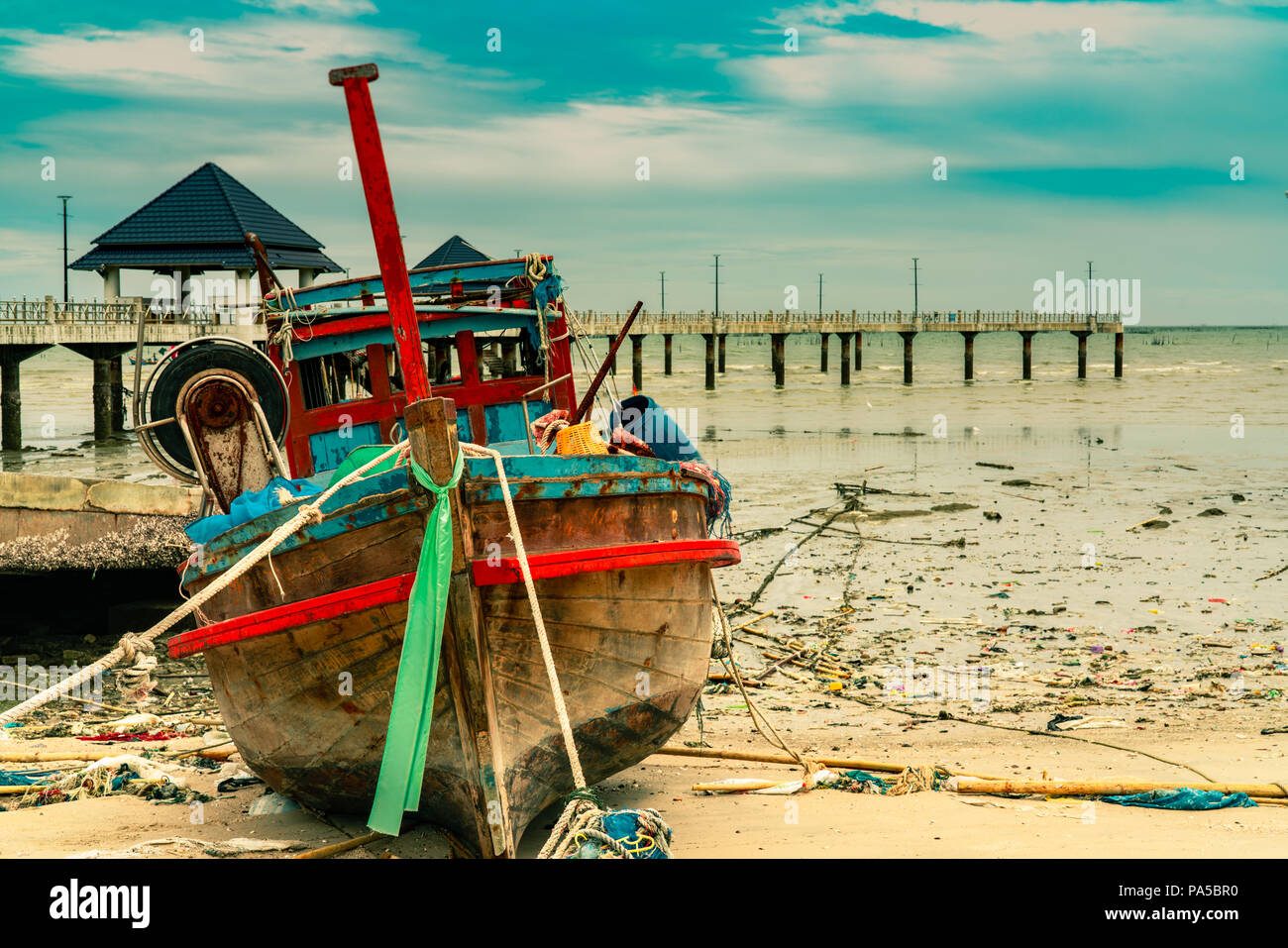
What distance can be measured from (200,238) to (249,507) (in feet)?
104

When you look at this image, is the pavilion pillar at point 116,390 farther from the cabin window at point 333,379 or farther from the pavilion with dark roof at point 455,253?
the cabin window at point 333,379

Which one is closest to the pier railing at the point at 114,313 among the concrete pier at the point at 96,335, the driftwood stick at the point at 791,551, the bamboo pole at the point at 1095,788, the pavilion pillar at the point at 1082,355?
the concrete pier at the point at 96,335

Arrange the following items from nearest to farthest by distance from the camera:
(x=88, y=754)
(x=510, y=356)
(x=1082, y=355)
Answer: (x=88, y=754) → (x=510, y=356) → (x=1082, y=355)

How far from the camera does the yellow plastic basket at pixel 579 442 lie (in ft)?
19.9

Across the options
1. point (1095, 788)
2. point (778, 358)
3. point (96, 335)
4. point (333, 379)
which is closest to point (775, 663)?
point (1095, 788)

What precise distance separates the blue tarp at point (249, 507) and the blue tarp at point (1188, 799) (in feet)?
15.0

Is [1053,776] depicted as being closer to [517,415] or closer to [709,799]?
[709,799]

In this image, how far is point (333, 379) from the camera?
8.70 m

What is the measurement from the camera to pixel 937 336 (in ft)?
584

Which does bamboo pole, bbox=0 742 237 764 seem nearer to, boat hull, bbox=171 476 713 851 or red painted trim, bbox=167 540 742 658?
boat hull, bbox=171 476 713 851

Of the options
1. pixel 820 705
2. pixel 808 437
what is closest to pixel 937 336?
pixel 808 437

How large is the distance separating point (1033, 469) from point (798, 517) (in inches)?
275

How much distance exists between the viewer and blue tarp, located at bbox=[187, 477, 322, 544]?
584 cm

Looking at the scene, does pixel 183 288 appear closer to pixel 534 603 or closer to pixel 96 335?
pixel 96 335
